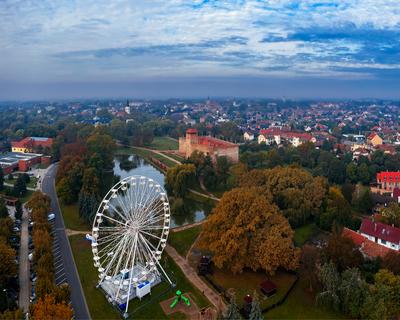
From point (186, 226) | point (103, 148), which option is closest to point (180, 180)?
point (186, 226)

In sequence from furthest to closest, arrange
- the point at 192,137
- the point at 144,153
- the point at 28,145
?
the point at 144,153
the point at 28,145
the point at 192,137

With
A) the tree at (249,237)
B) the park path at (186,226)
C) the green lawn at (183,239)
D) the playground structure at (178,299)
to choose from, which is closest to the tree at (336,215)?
the tree at (249,237)

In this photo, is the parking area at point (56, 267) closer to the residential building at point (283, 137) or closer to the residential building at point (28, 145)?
the residential building at point (28, 145)

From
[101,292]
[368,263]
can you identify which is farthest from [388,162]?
[101,292]

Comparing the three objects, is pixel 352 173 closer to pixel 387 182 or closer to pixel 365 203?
pixel 387 182

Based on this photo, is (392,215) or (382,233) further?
(392,215)
